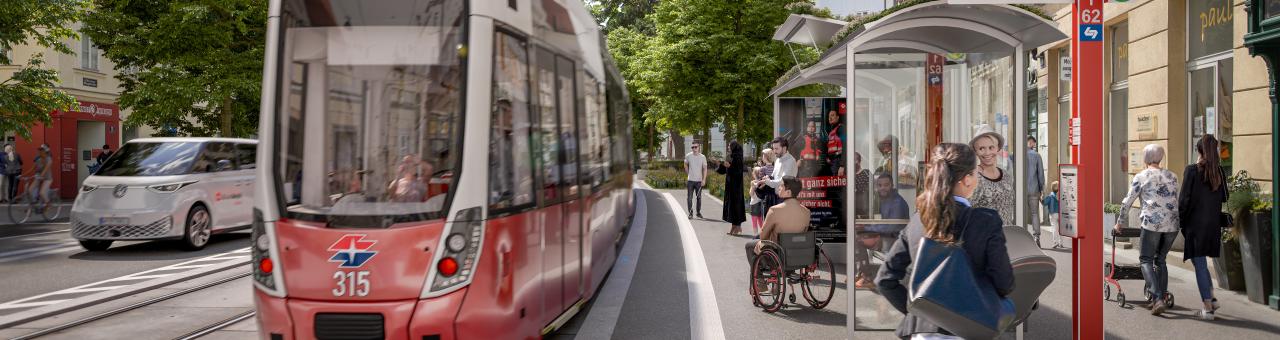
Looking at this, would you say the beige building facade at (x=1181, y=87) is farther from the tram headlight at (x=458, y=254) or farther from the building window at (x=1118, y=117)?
the tram headlight at (x=458, y=254)

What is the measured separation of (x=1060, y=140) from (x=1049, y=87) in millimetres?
1136

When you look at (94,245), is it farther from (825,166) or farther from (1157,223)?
(1157,223)

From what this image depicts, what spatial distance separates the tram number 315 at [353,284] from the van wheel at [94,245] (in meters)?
10.1

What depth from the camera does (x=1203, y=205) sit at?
806cm

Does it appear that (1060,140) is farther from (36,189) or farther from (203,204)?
(36,189)

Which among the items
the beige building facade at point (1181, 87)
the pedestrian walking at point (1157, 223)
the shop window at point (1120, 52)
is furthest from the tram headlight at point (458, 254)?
the shop window at point (1120, 52)

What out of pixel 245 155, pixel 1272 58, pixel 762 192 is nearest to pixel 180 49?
pixel 245 155

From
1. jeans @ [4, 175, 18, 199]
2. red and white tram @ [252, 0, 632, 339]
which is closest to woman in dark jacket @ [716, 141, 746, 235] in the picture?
red and white tram @ [252, 0, 632, 339]

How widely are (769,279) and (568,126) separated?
237cm

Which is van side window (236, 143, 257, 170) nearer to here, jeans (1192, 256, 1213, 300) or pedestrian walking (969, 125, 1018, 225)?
pedestrian walking (969, 125, 1018, 225)

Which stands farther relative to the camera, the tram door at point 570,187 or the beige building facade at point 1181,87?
the beige building facade at point 1181,87

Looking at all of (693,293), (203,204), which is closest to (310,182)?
(693,293)

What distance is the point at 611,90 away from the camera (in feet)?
35.0

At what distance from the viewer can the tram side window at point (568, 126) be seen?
679 centimetres
